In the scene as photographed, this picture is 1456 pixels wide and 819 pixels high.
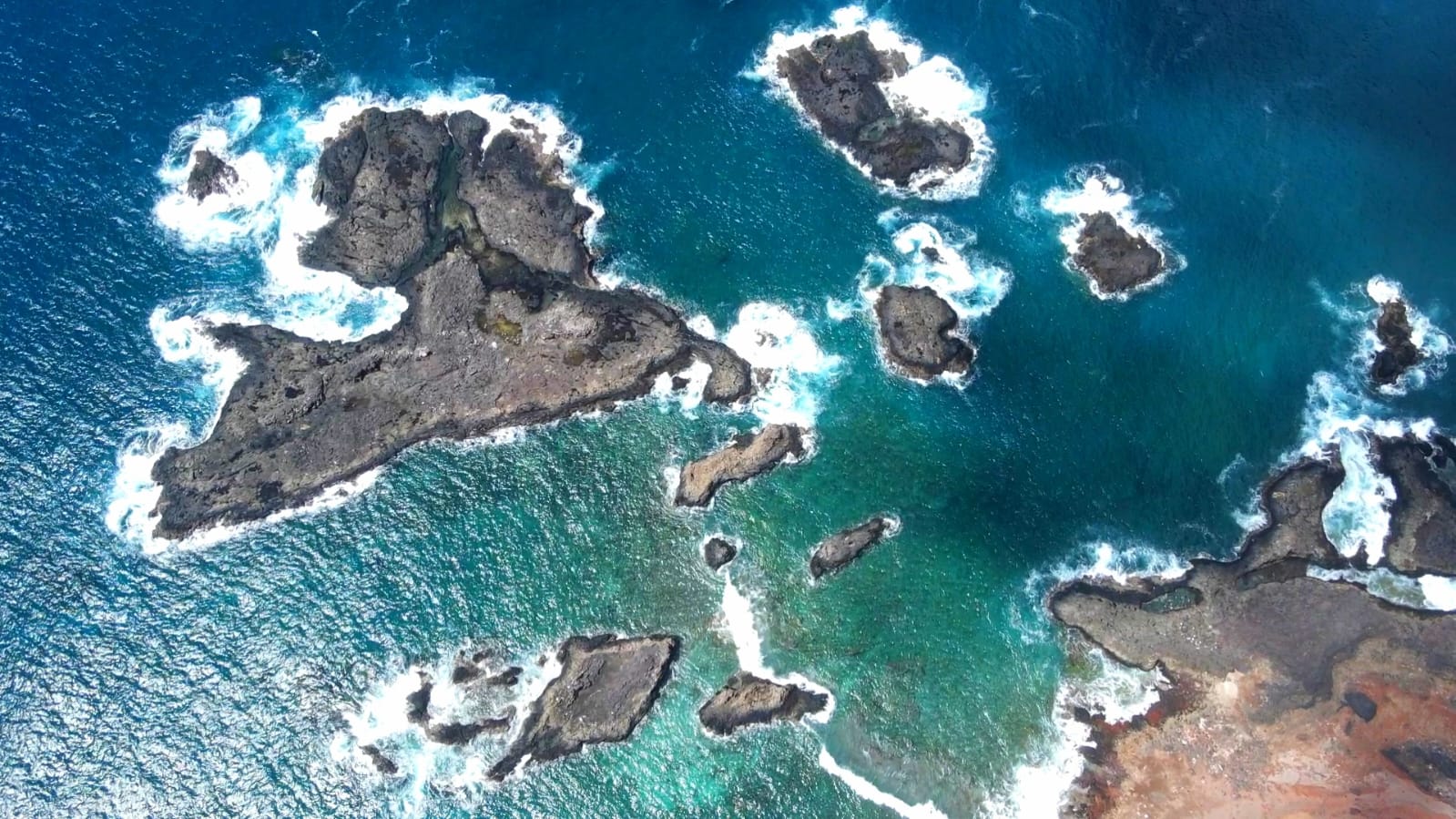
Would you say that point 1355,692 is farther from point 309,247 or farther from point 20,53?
point 20,53

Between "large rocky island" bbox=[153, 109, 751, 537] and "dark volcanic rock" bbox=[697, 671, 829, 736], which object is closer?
"dark volcanic rock" bbox=[697, 671, 829, 736]

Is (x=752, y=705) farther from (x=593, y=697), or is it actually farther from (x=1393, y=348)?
(x=1393, y=348)

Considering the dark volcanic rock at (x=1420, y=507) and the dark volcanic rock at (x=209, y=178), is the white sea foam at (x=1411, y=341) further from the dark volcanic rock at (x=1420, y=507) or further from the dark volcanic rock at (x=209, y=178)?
the dark volcanic rock at (x=209, y=178)

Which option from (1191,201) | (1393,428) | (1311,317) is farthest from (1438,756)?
(1191,201)

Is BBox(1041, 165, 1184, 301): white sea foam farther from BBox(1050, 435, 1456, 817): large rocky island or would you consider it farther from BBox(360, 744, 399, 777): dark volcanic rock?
BBox(360, 744, 399, 777): dark volcanic rock

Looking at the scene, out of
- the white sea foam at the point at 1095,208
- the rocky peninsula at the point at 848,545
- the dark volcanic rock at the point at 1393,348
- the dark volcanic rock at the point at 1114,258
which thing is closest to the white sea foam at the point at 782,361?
the rocky peninsula at the point at 848,545

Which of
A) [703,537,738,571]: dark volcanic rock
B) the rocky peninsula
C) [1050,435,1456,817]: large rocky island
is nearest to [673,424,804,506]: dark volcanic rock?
[703,537,738,571]: dark volcanic rock
